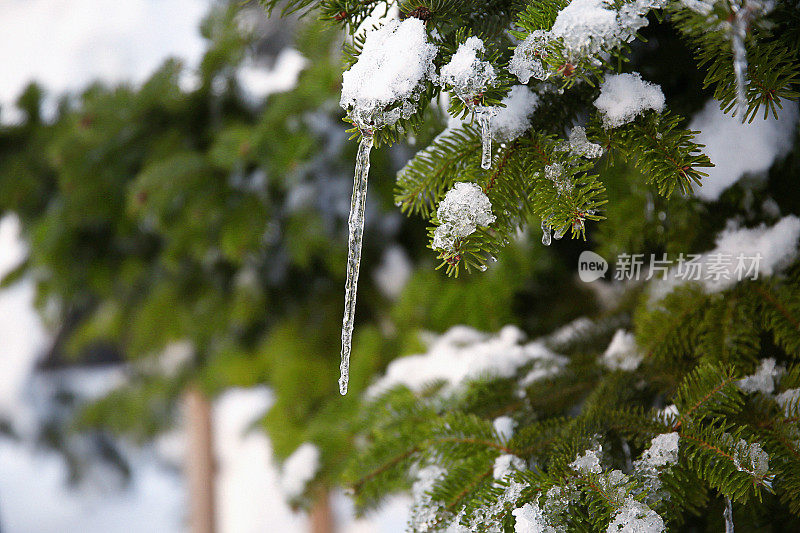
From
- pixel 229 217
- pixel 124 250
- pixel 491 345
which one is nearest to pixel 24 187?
pixel 124 250

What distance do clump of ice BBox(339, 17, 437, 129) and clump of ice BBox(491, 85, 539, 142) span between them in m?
0.08

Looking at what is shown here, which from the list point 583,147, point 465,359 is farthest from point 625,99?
point 465,359

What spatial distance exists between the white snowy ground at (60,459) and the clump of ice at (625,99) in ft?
5.49

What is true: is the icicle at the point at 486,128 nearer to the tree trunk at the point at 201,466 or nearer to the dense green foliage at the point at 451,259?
the dense green foliage at the point at 451,259

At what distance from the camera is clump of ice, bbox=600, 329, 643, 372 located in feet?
2.12

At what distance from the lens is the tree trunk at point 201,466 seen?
2.18 metres

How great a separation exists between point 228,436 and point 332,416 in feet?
7.78

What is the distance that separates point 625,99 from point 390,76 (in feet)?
0.67


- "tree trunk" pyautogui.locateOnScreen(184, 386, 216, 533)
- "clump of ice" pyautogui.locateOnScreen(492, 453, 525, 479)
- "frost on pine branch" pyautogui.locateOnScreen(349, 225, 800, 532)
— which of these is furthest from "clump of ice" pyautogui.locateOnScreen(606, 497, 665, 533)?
"tree trunk" pyautogui.locateOnScreen(184, 386, 216, 533)

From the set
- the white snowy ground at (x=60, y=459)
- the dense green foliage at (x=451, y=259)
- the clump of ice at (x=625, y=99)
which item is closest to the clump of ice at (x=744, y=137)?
the dense green foliage at (x=451, y=259)

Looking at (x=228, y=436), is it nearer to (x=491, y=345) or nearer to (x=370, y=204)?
(x=370, y=204)

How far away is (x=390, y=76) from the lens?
1.32 ft

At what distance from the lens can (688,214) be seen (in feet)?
2.13

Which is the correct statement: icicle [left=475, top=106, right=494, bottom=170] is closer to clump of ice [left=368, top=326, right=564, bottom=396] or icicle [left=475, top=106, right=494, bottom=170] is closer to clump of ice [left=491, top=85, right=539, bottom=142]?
clump of ice [left=491, top=85, right=539, bottom=142]
